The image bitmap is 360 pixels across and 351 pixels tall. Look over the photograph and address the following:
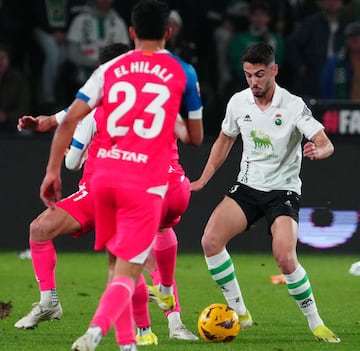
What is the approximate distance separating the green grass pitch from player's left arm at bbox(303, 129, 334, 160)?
121 cm

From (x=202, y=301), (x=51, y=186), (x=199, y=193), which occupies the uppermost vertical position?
(x=51, y=186)

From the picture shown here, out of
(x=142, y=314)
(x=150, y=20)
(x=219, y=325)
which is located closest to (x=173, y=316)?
(x=219, y=325)

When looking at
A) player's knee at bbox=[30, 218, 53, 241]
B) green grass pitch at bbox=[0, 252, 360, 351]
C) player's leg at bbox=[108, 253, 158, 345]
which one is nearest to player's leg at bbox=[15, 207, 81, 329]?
player's knee at bbox=[30, 218, 53, 241]

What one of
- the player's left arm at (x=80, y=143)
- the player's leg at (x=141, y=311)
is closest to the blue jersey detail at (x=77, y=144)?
the player's left arm at (x=80, y=143)

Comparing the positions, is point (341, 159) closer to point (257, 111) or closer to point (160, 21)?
point (257, 111)

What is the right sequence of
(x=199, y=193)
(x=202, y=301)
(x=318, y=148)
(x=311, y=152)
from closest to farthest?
(x=311, y=152)
(x=318, y=148)
(x=202, y=301)
(x=199, y=193)

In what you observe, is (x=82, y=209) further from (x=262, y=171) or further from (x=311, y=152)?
(x=311, y=152)

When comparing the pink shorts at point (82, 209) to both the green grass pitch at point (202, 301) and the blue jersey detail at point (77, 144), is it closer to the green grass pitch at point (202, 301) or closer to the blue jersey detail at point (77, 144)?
the blue jersey detail at point (77, 144)

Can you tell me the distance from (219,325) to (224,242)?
0.65 meters

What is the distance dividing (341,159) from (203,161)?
61.1 inches

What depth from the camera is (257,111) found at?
8.32 metres

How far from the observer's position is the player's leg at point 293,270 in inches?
307

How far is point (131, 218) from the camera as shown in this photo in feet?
20.3

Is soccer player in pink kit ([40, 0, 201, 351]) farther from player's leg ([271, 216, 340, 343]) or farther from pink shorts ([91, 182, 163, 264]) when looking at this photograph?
player's leg ([271, 216, 340, 343])
